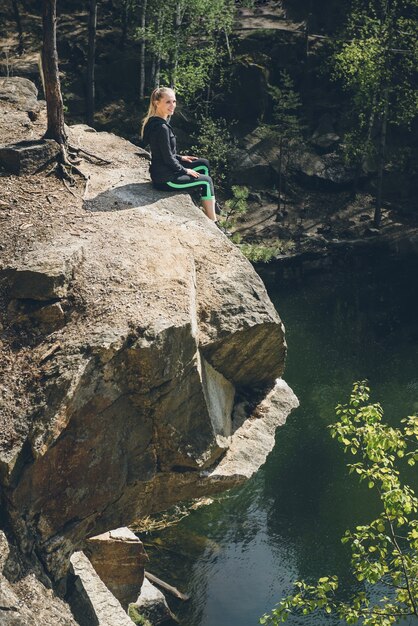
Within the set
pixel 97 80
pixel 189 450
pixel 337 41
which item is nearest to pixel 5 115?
pixel 189 450

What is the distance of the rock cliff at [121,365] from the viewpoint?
39.1 ft

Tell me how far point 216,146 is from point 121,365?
111 ft

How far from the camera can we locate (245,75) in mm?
48250

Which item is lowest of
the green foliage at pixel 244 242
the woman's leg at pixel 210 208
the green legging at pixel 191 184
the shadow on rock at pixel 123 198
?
the green foliage at pixel 244 242

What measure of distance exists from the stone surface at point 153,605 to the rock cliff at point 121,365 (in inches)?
213

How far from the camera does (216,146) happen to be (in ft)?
148

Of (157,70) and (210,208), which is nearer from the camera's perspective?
(210,208)

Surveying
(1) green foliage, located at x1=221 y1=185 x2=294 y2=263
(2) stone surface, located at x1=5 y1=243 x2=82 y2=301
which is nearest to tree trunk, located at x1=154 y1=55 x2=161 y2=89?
(1) green foliage, located at x1=221 y1=185 x2=294 y2=263

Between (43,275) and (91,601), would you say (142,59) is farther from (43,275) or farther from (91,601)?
(91,601)

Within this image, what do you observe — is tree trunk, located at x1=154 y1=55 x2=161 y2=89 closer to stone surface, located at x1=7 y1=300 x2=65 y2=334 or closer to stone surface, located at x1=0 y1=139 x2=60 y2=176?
stone surface, located at x1=0 y1=139 x2=60 y2=176

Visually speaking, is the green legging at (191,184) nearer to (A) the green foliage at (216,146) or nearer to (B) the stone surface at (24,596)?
(B) the stone surface at (24,596)

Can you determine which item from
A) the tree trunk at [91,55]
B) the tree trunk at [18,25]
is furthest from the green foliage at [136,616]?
the tree trunk at [18,25]

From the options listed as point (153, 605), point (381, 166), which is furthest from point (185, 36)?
point (153, 605)

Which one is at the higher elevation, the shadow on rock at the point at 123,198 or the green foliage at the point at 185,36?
the shadow on rock at the point at 123,198
